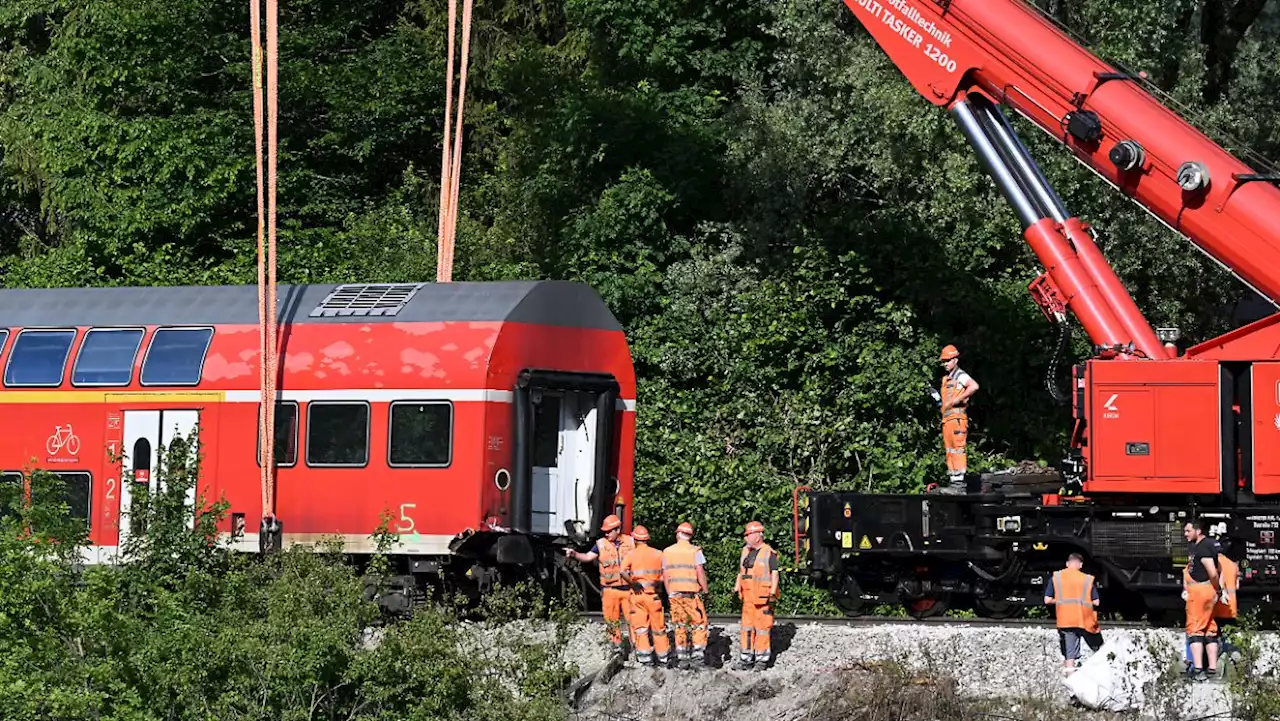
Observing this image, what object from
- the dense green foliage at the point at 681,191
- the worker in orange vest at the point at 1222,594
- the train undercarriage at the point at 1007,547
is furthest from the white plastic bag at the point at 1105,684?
the dense green foliage at the point at 681,191

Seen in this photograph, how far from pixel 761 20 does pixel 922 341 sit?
7.53m

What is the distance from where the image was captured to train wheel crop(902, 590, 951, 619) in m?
18.2

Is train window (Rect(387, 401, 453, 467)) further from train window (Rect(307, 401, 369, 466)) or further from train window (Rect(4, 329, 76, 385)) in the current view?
train window (Rect(4, 329, 76, 385))

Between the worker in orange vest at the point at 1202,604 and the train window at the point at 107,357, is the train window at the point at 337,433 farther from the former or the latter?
the worker in orange vest at the point at 1202,604

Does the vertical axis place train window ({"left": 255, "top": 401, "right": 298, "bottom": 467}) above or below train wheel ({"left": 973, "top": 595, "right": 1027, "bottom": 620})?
above

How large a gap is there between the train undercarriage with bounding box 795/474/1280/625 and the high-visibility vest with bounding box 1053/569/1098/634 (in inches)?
A: 70.0

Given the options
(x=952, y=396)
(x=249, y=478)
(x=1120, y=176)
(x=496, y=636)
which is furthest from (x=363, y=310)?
(x=1120, y=176)

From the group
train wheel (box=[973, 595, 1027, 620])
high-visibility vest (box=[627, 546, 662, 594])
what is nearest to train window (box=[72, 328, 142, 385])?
high-visibility vest (box=[627, 546, 662, 594])

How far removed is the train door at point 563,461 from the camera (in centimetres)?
1884

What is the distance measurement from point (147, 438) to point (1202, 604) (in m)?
10.7

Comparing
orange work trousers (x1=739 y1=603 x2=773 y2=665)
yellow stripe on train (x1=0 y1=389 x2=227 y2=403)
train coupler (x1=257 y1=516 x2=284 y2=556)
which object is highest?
yellow stripe on train (x1=0 y1=389 x2=227 y2=403)

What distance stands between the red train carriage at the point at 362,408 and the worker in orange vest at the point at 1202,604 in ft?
20.3

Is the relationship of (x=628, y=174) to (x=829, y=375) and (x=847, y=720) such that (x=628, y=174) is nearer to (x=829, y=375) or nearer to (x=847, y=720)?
(x=829, y=375)

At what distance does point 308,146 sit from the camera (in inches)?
1258
